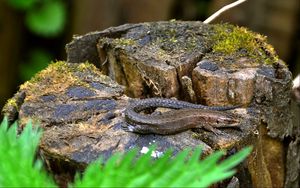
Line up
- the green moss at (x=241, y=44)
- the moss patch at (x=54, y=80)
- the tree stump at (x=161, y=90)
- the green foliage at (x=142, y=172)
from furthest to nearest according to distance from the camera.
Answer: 1. the green moss at (x=241, y=44)
2. the moss patch at (x=54, y=80)
3. the tree stump at (x=161, y=90)
4. the green foliage at (x=142, y=172)

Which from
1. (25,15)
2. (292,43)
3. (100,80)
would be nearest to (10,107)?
(100,80)

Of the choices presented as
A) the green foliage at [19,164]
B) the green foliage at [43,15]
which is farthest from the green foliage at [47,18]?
the green foliage at [19,164]

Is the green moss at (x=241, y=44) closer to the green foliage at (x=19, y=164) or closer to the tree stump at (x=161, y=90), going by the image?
the tree stump at (x=161, y=90)

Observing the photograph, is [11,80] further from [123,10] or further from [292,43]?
[292,43]

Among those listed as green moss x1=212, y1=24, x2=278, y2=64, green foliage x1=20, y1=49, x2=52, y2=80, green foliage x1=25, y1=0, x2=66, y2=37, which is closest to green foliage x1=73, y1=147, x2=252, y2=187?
green moss x1=212, y1=24, x2=278, y2=64

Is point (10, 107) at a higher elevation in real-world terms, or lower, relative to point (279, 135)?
higher

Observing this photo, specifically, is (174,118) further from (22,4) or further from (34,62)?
(34,62)

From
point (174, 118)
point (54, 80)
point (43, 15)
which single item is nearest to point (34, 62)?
point (43, 15)
